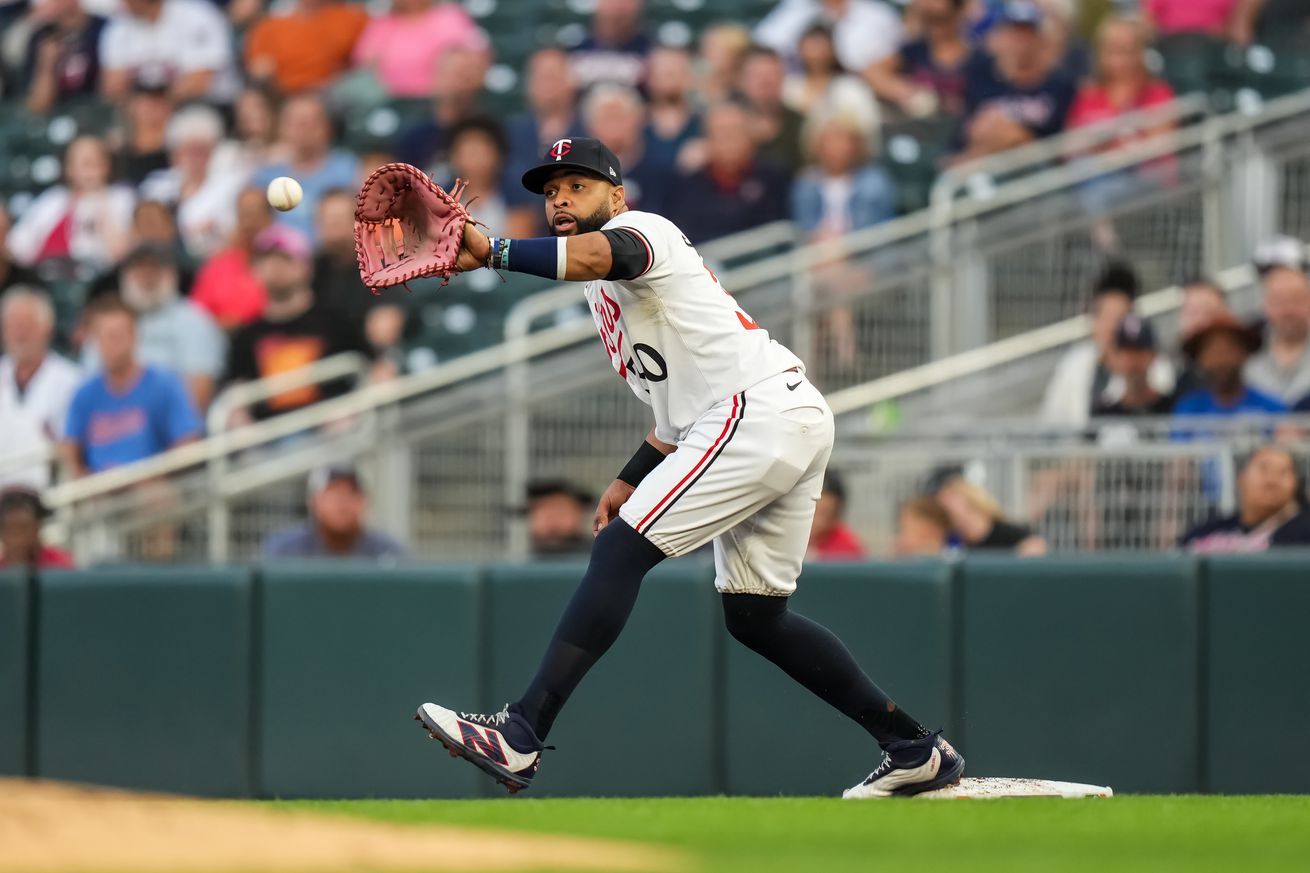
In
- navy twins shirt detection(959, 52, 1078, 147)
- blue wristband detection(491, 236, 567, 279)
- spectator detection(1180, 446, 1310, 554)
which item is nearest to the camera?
blue wristband detection(491, 236, 567, 279)

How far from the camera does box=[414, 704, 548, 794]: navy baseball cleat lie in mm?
4816

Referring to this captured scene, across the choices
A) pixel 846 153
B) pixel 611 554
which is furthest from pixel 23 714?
pixel 846 153

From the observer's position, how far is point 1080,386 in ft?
27.7

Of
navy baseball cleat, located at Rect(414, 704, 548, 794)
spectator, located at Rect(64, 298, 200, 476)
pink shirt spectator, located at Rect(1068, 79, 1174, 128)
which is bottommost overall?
navy baseball cleat, located at Rect(414, 704, 548, 794)

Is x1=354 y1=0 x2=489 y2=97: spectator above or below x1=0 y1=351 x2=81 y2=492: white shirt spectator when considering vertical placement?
above

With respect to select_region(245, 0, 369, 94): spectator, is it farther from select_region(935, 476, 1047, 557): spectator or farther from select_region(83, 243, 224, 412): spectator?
select_region(935, 476, 1047, 557): spectator

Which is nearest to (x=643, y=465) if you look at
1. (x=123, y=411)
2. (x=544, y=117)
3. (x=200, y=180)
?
(x=123, y=411)

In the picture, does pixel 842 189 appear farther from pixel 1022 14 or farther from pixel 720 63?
pixel 1022 14

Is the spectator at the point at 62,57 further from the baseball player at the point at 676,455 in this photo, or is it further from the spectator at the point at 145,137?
the baseball player at the point at 676,455

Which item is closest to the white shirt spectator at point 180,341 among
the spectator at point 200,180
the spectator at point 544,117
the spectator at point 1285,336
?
the spectator at point 200,180

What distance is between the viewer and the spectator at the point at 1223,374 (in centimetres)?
805

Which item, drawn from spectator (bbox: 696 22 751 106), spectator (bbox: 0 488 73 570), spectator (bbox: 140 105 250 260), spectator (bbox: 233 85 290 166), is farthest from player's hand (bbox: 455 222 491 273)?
spectator (bbox: 233 85 290 166)

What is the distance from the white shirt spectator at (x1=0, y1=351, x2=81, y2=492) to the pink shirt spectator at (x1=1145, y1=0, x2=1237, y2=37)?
6252mm

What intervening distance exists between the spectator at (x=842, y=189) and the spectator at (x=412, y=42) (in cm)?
250
